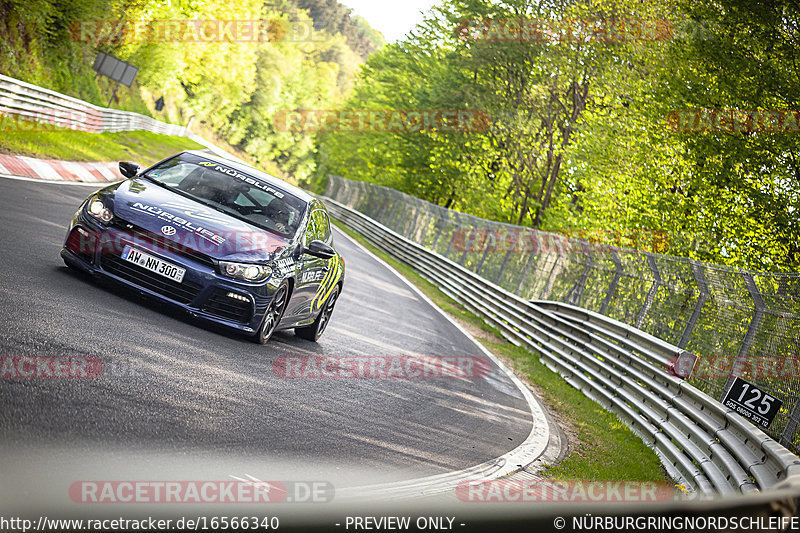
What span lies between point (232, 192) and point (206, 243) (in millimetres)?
1423

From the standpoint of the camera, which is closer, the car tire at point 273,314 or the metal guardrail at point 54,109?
the car tire at point 273,314

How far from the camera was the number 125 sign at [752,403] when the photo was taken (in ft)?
23.7

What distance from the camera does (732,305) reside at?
9.09m

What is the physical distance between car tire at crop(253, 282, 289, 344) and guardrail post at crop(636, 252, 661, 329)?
571 cm

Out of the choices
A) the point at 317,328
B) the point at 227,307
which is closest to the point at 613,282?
the point at 317,328

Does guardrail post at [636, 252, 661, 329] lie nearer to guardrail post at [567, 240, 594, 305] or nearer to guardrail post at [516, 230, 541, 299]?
guardrail post at [567, 240, 594, 305]

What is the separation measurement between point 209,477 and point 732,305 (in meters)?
6.75

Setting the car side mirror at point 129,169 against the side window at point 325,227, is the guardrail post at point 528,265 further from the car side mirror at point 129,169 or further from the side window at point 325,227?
the car side mirror at point 129,169

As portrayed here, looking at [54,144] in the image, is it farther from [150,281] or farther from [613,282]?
[150,281]

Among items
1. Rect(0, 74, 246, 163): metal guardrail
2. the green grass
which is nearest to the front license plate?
the green grass

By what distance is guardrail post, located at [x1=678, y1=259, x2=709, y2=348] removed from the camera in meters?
9.95

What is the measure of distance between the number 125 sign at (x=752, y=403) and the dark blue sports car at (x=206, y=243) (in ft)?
14.1

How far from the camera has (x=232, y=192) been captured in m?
8.75

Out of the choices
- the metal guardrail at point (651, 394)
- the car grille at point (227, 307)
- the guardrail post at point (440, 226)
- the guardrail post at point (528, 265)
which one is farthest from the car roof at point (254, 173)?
the guardrail post at point (440, 226)
